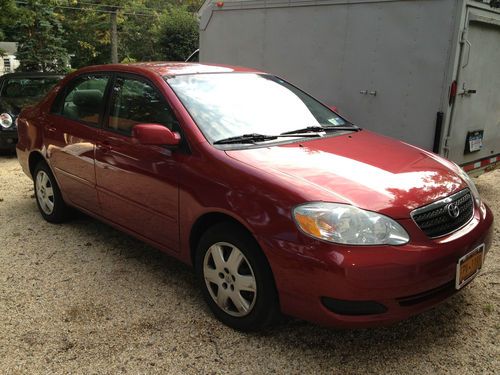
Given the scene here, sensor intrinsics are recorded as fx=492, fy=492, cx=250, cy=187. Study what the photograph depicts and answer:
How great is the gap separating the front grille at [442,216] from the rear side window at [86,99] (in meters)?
2.66

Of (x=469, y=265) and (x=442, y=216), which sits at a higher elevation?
(x=442, y=216)

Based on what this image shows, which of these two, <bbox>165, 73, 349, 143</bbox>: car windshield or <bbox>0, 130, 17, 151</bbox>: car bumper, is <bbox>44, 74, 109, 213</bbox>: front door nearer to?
<bbox>165, 73, 349, 143</bbox>: car windshield

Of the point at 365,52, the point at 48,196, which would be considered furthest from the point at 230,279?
the point at 365,52

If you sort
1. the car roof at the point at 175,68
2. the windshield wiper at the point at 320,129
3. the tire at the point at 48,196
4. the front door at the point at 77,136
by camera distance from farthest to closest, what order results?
the tire at the point at 48,196 → the front door at the point at 77,136 → the car roof at the point at 175,68 → the windshield wiper at the point at 320,129

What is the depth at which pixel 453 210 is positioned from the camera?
Result: 2.80 meters

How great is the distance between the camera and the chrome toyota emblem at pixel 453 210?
2.78 meters

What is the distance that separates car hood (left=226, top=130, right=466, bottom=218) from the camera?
262 cm

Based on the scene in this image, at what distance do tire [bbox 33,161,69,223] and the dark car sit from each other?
350 cm

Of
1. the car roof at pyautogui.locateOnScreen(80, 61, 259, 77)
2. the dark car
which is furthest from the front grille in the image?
the dark car

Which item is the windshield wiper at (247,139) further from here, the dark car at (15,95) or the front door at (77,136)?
the dark car at (15,95)

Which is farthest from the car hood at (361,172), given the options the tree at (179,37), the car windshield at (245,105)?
the tree at (179,37)

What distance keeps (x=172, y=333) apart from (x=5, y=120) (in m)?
6.48

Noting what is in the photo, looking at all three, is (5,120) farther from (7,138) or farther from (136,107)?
(136,107)

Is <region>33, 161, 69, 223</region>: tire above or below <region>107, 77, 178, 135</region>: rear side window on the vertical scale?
below
